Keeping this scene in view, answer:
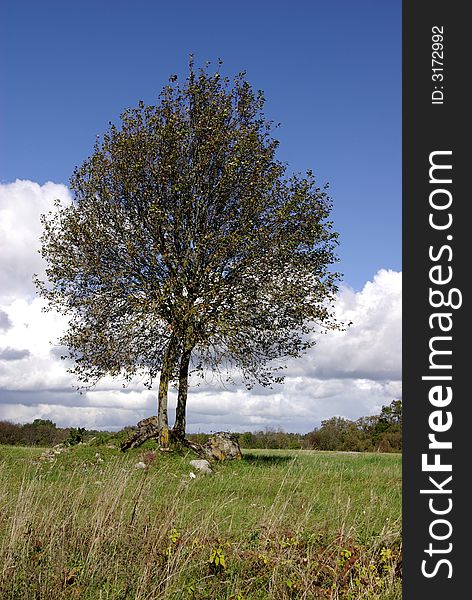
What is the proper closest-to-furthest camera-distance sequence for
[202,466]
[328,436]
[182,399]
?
[202,466]
[182,399]
[328,436]

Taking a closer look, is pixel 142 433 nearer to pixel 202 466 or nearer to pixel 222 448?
pixel 222 448

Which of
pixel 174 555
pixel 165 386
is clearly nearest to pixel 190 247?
pixel 165 386

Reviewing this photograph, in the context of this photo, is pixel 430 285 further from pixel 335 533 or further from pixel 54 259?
pixel 54 259

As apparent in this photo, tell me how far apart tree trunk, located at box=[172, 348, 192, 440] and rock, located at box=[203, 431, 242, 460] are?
1.18 m

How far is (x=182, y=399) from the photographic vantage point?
2564 centimetres

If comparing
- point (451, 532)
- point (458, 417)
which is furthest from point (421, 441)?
point (451, 532)

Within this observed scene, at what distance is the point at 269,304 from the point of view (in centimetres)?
2459

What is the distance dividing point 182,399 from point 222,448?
2.46m

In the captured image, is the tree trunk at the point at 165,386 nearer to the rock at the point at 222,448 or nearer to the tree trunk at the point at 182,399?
the tree trunk at the point at 182,399

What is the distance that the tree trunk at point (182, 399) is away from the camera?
2544 centimetres

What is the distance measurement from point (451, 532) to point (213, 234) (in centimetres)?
1839

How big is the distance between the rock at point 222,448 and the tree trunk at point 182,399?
1.18m

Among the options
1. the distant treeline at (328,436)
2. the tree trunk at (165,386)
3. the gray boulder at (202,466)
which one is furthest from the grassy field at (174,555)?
the distant treeline at (328,436)

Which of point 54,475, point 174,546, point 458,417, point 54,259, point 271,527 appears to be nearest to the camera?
point 458,417
